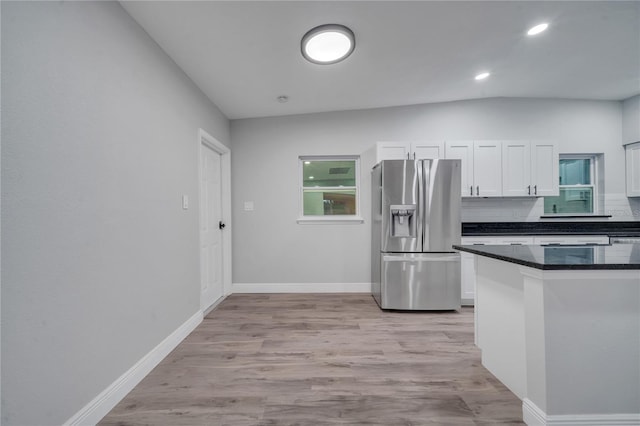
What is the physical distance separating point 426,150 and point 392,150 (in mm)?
441

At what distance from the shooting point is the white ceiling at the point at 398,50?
1.79m

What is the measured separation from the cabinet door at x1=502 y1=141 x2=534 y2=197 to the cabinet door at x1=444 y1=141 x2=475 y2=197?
44 centimetres

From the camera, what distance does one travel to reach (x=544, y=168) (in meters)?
3.32

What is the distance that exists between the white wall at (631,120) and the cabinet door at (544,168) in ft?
4.20

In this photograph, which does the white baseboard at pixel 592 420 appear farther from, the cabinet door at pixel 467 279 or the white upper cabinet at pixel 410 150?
the white upper cabinet at pixel 410 150

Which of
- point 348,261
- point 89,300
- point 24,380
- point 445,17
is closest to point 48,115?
point 89,300

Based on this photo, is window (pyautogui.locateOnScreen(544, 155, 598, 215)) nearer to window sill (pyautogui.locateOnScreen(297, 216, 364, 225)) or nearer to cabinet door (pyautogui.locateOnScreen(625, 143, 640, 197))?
cabinet door (pyautogui.locateOnScreen(625, 143, 640, 197))

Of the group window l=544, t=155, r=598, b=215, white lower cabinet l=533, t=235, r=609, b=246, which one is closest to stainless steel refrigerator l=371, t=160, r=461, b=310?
white lower cabinet l=533, t=235, r=609, b=246

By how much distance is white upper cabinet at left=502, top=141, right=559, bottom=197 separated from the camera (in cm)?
331

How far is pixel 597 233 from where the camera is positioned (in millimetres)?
3070

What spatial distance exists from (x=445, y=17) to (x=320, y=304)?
3.10 meters

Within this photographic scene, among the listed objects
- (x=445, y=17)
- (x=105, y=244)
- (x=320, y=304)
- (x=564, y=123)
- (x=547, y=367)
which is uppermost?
(x=445, y=17)

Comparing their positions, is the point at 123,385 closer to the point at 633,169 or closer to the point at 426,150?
the point at 426,150

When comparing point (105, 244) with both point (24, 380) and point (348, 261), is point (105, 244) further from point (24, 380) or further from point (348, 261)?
point (348, 261)
